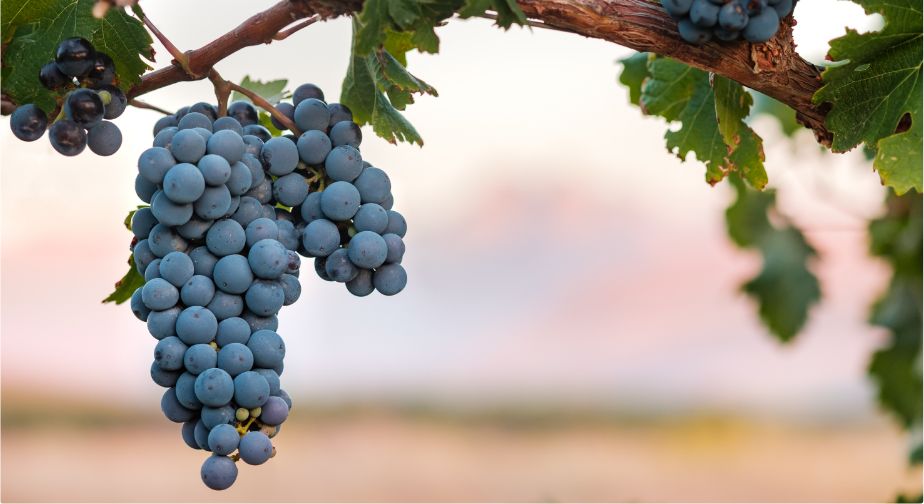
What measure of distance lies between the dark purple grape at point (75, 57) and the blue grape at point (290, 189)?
290 millimetres

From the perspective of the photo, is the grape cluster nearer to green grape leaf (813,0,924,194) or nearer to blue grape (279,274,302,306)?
green grape leaf (813,0,924,194)

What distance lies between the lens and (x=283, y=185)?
128 centimetres

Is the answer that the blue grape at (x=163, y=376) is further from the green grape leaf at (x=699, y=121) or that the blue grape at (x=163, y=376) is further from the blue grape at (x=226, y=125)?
the green grape leaf at (x=699, y=121)

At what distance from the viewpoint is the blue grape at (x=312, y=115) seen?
1328 mm

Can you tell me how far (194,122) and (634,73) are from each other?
1.01m

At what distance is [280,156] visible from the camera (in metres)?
1.27

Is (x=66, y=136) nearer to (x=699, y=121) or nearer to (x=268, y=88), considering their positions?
(x=268, y=88)

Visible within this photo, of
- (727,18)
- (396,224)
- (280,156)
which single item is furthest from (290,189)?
(727,18)

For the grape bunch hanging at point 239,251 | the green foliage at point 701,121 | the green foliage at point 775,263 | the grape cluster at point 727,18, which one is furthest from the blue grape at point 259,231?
the green foliage at point 775,263

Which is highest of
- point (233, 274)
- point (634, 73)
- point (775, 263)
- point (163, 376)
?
point (775, 263)

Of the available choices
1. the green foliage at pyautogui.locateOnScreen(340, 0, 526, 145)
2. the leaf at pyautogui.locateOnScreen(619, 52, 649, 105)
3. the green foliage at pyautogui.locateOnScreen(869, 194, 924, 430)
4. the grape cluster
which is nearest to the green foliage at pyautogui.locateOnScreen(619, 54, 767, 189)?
the leaf at pyautogui.locateOnScreen(619, 52, 649, 105)

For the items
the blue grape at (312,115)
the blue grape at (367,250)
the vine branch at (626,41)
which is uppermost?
the vine branch at (626,41)

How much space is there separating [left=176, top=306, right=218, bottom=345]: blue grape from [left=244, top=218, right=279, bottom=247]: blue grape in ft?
0.36

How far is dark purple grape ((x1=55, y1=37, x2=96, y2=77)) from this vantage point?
126cm
